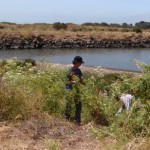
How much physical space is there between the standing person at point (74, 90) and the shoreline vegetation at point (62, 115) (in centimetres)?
11

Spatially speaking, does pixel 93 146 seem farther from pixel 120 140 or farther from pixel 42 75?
pixel 42 75

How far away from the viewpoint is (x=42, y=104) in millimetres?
8641

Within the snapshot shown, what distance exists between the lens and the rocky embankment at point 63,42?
63.0 meters

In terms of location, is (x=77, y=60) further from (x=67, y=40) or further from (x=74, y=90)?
(x=67, y=40)

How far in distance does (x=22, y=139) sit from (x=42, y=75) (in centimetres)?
448

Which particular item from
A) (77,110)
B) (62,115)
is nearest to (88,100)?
(77,110)

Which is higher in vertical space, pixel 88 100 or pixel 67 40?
pixel 88 100

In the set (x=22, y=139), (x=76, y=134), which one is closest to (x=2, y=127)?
(x=22, y=139)

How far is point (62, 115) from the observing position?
9.19 meters

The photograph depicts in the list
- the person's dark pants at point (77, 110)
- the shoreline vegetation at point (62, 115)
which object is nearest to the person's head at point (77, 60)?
the shoreline vegetation at point (62, 115)

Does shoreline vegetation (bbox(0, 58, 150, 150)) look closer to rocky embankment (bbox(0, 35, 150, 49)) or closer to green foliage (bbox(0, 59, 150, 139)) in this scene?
green foliage (bbox(0, 59, 150, 139))

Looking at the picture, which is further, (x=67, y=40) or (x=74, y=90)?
(x=67, y=40)

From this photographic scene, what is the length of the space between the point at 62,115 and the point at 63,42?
5782 cm

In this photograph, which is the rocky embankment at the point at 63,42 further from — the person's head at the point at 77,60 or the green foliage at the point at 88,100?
the person's head at the point at 77,60
